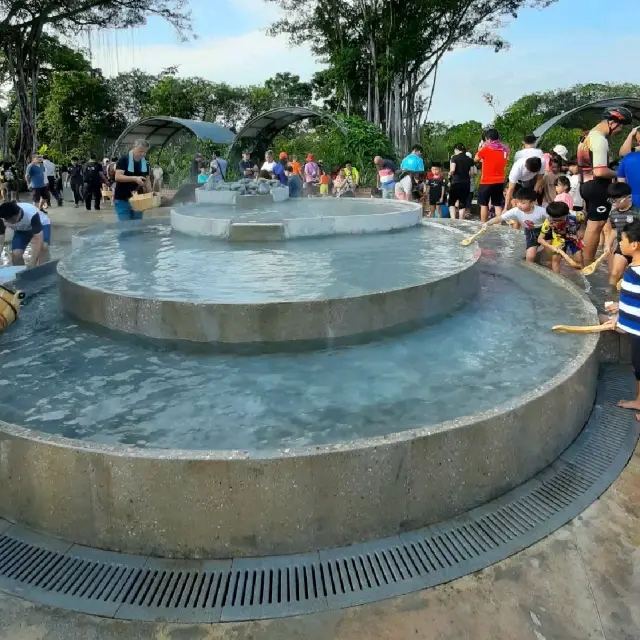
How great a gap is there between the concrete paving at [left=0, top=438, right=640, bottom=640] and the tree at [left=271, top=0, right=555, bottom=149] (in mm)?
24516

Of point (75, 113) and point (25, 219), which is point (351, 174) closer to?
point (25, 219)

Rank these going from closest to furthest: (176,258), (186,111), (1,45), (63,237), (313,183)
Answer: (176,258) → (63,237) → (313,183) → (1,45) → (186,111)

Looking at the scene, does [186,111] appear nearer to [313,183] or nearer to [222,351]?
[313,183]

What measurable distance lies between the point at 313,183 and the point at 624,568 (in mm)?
17737

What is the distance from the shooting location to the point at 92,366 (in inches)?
169

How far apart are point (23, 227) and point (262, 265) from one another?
3180mm

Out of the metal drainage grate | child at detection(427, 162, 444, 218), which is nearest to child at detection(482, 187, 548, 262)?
the metal drainage grate

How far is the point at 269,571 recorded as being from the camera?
9.20ft

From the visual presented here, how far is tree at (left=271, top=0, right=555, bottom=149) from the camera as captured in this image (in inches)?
941

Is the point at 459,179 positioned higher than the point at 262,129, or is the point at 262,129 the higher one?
the point at 262,129

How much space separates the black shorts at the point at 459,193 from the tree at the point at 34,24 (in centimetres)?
1932

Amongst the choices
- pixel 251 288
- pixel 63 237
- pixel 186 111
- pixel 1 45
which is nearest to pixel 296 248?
pixel 251 288

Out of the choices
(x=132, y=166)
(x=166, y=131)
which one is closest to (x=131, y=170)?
(x=132, y=166)

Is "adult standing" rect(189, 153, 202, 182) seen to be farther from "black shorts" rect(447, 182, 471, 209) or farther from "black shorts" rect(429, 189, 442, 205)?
"black shorts" rect(447, 182, 471, 209)
